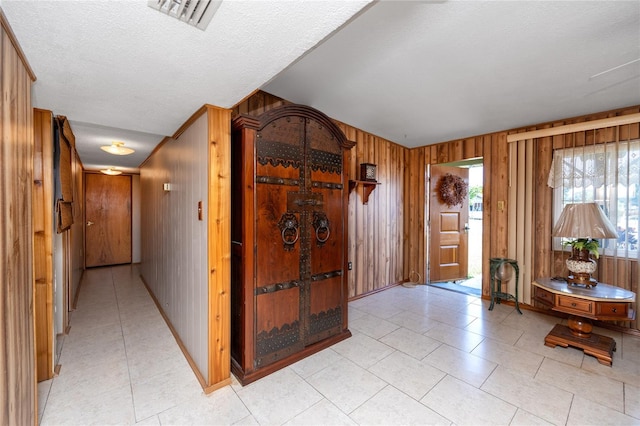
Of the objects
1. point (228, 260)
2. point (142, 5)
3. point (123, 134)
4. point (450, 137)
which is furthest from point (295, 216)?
point (450, 137)

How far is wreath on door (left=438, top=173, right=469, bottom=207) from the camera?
481 cm

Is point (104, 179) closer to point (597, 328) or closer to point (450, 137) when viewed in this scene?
point (450, 137)

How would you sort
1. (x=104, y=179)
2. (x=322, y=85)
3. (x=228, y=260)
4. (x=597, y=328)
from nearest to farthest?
(x=228, y=260)
(x=322, y=85)
(x=597, y=328)
(x=104, y=179)

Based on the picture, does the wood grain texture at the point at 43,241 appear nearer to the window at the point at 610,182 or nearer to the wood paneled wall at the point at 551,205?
the wood paneled wall at the point at 551,205

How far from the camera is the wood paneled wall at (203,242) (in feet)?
6.59

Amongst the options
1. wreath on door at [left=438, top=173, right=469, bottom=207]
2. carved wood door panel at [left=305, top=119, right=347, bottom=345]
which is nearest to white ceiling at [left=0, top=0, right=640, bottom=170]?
carved wood door panel at [left=305, top=119, right=347, bottom=345]

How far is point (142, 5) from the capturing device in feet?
3.35

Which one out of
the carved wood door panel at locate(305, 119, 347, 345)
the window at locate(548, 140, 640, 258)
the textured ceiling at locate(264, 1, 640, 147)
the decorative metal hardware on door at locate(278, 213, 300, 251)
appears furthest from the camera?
the window at locate(548, 140, 640, 258)

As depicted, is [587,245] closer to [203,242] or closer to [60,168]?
[203,242]

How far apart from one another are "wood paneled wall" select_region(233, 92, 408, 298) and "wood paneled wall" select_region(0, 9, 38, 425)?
3065 mm

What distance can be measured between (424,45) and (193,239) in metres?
2.40

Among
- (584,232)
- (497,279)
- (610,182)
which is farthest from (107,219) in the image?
(610,182)

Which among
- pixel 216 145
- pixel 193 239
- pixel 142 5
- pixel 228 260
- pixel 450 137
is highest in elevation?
pixel 450 137

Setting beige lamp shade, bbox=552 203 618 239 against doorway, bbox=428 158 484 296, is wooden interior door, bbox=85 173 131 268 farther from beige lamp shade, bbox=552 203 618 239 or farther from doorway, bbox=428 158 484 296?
beige lamp shade, bbox=552 203 618 239
